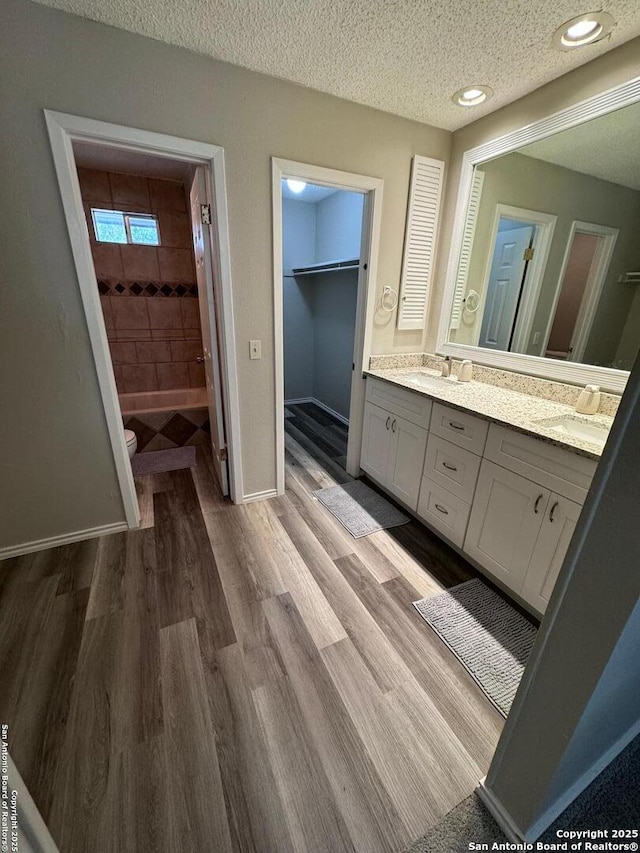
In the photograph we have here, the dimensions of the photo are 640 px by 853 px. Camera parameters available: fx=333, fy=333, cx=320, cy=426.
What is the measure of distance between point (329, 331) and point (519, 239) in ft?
7.74

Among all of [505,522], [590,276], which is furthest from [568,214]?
[505,522]

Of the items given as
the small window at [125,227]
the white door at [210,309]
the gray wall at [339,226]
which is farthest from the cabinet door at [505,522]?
the small window at [125,227]

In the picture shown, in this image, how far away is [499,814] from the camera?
956 millimetres

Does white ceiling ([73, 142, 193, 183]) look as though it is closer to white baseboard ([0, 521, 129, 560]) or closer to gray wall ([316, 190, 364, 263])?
gray wall ([316, 190, 364, 263])

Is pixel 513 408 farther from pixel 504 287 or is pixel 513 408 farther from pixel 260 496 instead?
pixel 260 496

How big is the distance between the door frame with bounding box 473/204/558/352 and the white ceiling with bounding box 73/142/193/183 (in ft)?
7.69

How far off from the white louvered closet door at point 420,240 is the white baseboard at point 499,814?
2.38m

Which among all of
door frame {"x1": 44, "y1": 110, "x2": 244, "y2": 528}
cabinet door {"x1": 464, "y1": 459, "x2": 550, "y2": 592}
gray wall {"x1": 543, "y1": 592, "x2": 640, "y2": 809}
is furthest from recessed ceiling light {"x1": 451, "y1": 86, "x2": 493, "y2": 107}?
gray wall {"x1": 543, "y1": 592, "x2": 640, "y2": 809}

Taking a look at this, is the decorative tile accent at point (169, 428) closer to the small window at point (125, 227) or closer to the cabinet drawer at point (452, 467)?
the small window at point (125, 227)

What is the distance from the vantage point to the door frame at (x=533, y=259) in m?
1.91

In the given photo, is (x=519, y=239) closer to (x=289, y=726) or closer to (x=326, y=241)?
(x=326, y=241)

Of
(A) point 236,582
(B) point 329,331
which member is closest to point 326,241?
(B) point 329,331

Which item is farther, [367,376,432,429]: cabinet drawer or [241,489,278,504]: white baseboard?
[241,489,278,504]: white baseboard

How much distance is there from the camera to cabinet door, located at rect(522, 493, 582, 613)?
135 cm
